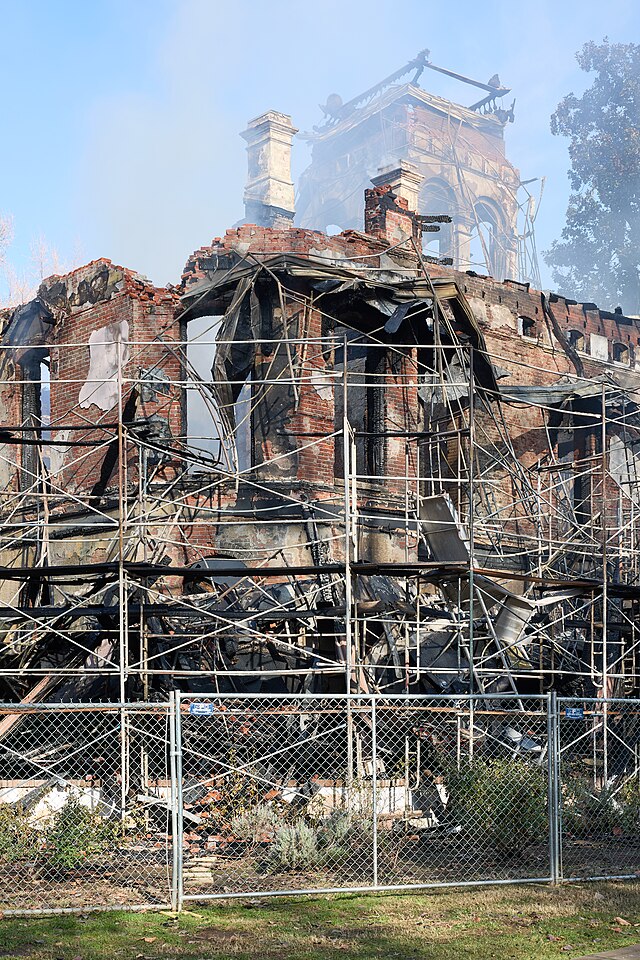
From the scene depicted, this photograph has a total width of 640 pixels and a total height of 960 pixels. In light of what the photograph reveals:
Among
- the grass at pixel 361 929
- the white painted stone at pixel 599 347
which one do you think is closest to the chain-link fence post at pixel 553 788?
the grass at pixel 361 929

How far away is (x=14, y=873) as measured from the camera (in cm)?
981

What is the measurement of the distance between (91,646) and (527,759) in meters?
5.75

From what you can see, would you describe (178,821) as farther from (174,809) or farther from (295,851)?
(295,851)

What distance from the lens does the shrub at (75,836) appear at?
32.8 feet

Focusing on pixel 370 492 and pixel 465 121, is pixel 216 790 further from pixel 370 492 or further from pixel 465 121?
pixel 465 121

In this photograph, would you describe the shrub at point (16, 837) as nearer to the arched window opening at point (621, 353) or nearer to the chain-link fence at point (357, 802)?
the chain-link fence at point (357, 802)

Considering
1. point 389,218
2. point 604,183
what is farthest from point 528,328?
point 604,183

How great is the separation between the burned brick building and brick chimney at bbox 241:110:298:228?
2732 centimetres

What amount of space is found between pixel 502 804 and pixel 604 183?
4195 cm

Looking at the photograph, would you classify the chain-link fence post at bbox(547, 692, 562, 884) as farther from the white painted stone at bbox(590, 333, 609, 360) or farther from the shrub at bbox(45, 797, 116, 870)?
the white painted stone at bbox(590, 333, 609, 360)

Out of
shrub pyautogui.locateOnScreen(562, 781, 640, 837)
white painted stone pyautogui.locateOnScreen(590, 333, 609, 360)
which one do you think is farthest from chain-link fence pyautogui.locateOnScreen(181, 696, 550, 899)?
white painted stone pyautogui.locateOnScreen(590, 333, 609, 360)

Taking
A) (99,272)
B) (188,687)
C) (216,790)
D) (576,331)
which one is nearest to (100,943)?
(216,790)

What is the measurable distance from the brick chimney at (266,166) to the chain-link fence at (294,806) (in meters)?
40.9

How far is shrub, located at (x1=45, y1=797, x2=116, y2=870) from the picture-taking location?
32.8ft
